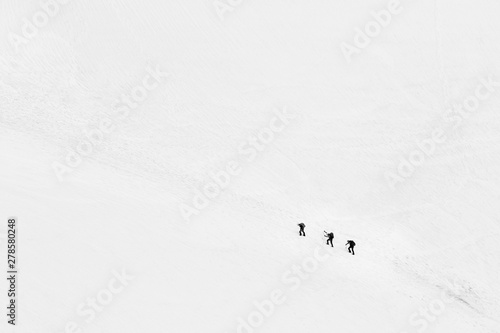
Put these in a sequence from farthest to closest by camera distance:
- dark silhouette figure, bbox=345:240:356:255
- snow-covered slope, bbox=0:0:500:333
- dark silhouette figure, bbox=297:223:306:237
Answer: dark silhouette figure, bbox=297:223:306:237 → dark silhouette figure, bbox=345:240:356:255 → snow-covered slope, bbox=0:0:500:333

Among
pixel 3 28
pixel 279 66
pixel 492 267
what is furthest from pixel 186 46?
pixel 492 267

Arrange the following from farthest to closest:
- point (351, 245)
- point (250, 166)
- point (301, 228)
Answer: point (250, 166) → point (301, 228) → point (351, 245)

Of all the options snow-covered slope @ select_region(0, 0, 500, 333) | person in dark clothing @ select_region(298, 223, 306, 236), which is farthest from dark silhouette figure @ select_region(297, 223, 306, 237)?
snow-covered slope @ select_region(0, 0, 500, 333)

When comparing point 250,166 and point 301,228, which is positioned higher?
point 250,166

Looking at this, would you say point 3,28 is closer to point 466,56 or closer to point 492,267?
point 466,56

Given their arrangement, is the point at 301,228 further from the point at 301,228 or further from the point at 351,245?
the point at 351,245

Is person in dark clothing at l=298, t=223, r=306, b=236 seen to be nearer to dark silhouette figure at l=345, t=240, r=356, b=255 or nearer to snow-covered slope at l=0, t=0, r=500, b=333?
snow-covered slope at l=0, t=0, r=500, b=333

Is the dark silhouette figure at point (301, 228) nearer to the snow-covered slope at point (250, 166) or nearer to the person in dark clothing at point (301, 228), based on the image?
the person in dark clothing at point (301, 228)

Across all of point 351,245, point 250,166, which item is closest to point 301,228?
point 351,245
